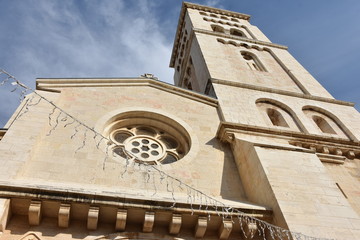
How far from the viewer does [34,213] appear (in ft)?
17.2

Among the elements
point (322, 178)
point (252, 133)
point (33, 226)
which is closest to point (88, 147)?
point (33, 226)

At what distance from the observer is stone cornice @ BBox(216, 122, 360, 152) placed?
30.0 feet

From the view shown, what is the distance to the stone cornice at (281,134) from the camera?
916cm

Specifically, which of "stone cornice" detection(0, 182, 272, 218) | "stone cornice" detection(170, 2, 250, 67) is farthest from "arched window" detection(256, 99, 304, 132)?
"stone cornice" detection(170, 2, 250, 67)

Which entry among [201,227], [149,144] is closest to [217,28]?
[149,144]

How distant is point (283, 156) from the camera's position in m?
7.72

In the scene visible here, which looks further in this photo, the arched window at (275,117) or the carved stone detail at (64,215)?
the arched window at (275,117)

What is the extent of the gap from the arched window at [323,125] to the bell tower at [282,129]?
4cm

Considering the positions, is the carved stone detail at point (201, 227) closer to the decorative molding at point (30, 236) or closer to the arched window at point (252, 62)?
the decorative molding at point (30, 236)

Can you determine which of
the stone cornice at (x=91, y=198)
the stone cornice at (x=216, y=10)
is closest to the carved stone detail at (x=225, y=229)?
the stone cornice at (x=91, y=198)

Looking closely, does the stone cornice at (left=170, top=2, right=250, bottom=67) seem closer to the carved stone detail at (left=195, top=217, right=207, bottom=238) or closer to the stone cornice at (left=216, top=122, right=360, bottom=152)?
the stone cornice at (left=216, top=122, right=360, bottom=152)

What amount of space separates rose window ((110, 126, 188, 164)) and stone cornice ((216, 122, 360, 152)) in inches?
50.4

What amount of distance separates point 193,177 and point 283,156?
234cm

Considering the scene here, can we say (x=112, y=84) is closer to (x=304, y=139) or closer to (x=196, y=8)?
(x=304, y=139)
